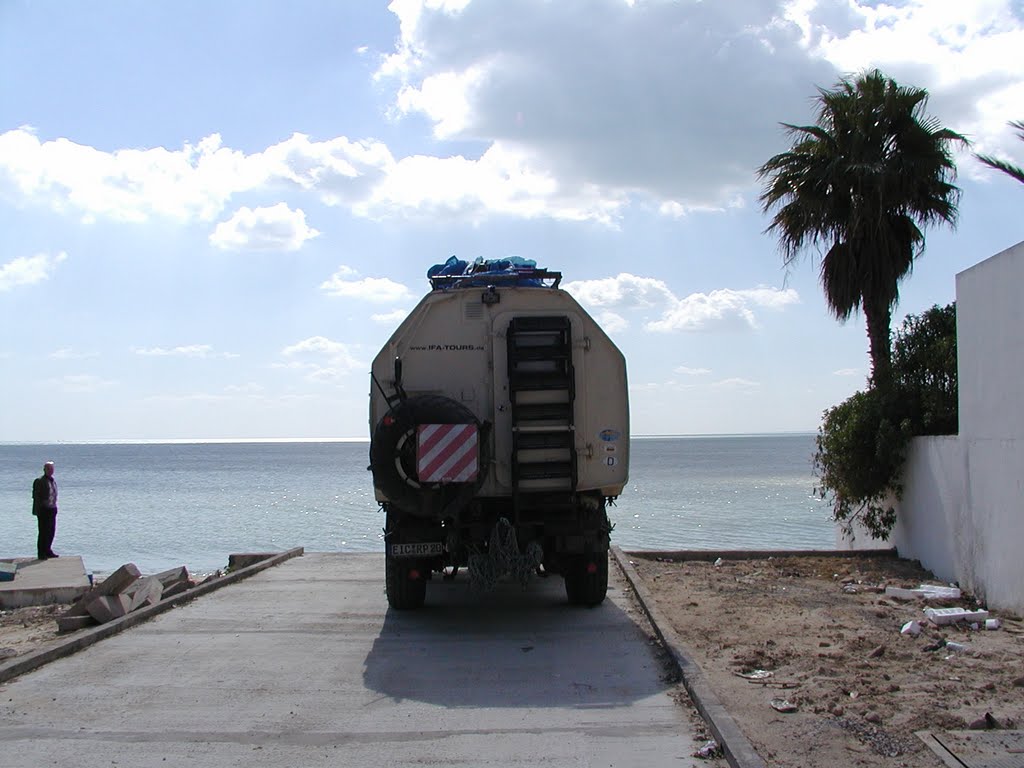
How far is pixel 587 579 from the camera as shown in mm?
11359

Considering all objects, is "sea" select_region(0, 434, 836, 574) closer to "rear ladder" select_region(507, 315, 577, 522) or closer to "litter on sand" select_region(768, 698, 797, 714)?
"rear ladder" select_region(507, 315, 577, 522)

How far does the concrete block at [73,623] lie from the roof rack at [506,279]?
4.96 metres

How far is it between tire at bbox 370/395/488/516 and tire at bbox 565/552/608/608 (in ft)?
6.15

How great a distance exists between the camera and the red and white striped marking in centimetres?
990

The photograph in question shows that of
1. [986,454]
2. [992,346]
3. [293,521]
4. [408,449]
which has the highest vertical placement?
[992,346]

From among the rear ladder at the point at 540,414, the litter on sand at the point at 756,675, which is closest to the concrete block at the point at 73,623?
the rear ladder at the point at 540,414

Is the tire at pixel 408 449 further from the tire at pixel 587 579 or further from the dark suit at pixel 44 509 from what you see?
the dark suit at pixel 44 509

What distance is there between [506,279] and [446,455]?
2407 millimetres

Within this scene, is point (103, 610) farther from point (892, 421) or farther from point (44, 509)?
point (892, 421)

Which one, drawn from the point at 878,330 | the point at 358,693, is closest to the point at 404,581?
the point at 358,693

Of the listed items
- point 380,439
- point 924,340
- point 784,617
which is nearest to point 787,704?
point 784,617

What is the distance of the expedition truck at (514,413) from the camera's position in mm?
10422

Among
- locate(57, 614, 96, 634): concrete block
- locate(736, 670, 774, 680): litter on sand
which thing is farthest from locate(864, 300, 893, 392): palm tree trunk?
locate(57, 614, 96, 634): concrete block

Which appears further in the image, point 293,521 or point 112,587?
point 293,521
